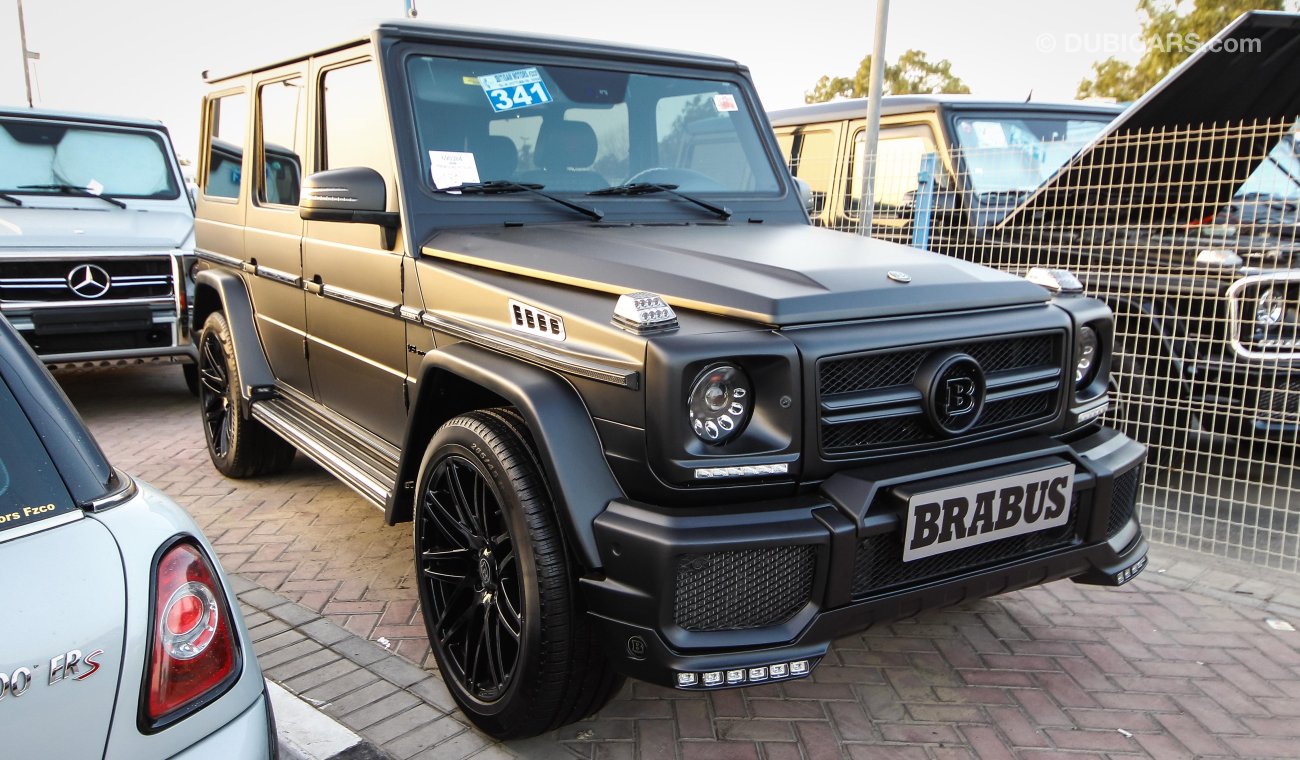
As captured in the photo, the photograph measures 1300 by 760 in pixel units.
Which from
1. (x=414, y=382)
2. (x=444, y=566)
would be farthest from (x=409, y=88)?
(x=444, y=566)

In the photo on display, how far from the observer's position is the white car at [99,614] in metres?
1.46

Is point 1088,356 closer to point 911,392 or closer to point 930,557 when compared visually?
point 911,392

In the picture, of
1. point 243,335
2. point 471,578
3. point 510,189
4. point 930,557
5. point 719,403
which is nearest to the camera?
point 719,403

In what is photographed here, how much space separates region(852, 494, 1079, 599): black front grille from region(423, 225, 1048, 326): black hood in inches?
22.9

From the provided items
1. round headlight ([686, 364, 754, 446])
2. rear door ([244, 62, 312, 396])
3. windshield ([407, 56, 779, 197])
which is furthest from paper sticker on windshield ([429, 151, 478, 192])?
round headlight ([686, 364, 754, 446])

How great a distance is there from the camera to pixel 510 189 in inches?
128

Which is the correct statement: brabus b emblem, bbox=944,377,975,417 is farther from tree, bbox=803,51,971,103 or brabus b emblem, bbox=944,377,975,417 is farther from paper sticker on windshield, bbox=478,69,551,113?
tree, bbox=803,51,971,103

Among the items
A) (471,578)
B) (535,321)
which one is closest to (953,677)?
(471,578)

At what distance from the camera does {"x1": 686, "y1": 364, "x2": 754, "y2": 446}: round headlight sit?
220cm

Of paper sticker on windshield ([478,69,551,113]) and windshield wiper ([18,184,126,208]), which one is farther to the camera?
windshield wiper ([18,184,126,208])

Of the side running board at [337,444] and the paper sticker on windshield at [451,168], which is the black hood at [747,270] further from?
the side running board at [337,444]

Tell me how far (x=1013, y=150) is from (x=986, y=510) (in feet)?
14.3

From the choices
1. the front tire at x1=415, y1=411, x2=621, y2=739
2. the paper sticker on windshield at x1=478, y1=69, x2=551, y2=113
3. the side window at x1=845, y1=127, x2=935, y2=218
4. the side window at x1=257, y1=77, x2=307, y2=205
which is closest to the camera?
the front tire at x1=415, y1=411, x2=621, y2=739

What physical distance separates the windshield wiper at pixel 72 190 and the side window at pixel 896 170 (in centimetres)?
545
